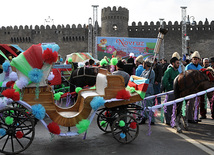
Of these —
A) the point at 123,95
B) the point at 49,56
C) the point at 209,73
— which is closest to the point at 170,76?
the point at 209,73

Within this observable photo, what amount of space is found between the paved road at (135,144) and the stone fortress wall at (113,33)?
1550 inches

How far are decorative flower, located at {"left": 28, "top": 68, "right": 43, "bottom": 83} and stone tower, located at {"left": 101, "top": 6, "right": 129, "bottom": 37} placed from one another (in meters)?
40.5

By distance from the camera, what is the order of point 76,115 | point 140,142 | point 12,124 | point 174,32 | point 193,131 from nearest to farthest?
point 12,124, point 76,115, point 140,142, point 193,131, point 174,32

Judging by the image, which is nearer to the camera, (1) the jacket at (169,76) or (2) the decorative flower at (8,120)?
(2) the decorative flower at (8,120)

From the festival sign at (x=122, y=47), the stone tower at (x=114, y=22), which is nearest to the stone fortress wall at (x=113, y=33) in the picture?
the stone tower at (x=114, y=22)

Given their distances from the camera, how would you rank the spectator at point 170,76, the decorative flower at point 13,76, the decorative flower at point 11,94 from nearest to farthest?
the decorative flower at point 11,94, the decorative flower at point 13,76, the spectator at point 170,76

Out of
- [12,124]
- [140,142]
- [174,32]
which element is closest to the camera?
[12,124]

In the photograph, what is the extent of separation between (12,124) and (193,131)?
4.46 metres

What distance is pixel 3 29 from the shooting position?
165ft

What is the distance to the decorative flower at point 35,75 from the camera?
184 inches

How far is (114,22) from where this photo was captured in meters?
44.8

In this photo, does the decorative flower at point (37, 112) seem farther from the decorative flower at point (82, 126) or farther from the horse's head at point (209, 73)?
the horse's head at point (209, 73)

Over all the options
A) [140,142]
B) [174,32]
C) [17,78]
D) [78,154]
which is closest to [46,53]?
[17,78]

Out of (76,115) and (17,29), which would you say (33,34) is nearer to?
(17,29)
